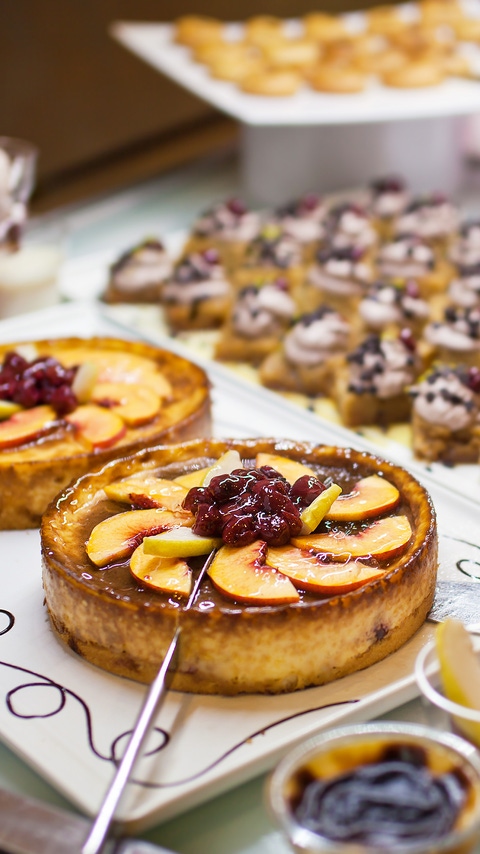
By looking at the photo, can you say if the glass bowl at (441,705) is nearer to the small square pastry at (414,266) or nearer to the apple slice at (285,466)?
the apple slice at (285,466)

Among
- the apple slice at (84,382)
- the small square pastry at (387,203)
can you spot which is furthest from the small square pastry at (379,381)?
the small square pastry at (387,203)

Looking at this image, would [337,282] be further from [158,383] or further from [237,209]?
[158,383]

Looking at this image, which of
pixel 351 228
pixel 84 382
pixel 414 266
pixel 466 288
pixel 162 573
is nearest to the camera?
pixel 162 573

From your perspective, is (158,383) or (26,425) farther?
(158,383)

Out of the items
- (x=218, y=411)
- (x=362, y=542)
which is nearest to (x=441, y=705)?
(x=362, y=542)

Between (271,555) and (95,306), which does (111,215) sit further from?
(271,555)

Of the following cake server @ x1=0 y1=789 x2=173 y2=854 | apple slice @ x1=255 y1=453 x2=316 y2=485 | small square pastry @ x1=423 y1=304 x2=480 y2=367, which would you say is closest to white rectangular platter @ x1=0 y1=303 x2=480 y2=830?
cake server @ x1=0 y1=789 x2=173 y2=854
